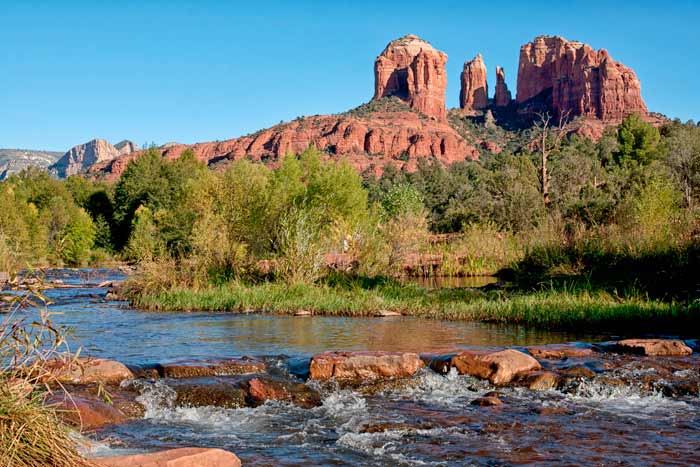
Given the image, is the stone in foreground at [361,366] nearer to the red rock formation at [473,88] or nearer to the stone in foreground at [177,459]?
the stone in foreground at [177,459]

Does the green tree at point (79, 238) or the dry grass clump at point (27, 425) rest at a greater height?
the green tree at point (79, 238)

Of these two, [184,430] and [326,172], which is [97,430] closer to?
[184,430]

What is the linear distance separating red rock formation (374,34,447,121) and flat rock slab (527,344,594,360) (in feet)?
388

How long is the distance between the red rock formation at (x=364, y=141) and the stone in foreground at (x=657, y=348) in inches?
3631

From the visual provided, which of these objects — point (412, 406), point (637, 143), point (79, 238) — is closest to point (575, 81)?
point (637, 143)

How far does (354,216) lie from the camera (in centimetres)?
3662

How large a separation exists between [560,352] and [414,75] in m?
128

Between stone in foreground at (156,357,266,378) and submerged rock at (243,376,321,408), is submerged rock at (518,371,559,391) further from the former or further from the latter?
stone in foreground at (156,357,266,378)

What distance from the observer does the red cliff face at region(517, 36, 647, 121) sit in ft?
379

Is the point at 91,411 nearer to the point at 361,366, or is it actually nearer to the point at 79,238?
the point at 361,366

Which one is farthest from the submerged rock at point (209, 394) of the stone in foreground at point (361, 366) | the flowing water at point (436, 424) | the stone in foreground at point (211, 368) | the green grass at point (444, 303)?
the green grass at point (444, 303)

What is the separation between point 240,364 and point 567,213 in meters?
24.7

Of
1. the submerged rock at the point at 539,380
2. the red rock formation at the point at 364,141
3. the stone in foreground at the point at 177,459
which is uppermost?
the red rock formation at the point at 364,141

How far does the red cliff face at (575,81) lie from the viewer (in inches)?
4552
